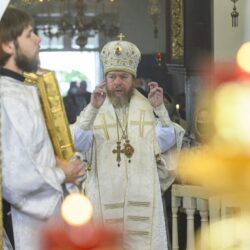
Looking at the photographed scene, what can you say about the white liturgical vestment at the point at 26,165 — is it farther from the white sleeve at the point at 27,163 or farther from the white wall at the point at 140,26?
the white wall at the point at 140,26

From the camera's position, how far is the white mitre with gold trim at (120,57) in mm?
2848

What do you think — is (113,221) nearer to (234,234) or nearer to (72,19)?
(234,234)

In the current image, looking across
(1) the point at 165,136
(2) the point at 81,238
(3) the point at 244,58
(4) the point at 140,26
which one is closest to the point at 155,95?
(1) the point at 165,136

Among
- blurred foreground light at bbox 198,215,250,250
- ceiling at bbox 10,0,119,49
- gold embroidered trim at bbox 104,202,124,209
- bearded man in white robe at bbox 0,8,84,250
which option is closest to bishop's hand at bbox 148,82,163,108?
gold embroidered trim at bbox 104,202,124,209

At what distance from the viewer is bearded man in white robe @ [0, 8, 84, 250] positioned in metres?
1.70

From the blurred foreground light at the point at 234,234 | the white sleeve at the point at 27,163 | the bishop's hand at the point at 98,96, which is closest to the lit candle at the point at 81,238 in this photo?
the blurred foreground light at the point at 234,234

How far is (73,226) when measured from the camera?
Answer: 88 cm

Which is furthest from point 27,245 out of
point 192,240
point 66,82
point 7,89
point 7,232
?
point 66,82

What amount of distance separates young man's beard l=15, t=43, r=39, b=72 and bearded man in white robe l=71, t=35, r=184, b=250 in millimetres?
991

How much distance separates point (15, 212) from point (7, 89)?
37 cm

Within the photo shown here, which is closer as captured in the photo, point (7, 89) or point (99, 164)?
point (7, 89)

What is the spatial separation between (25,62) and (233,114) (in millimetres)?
1232

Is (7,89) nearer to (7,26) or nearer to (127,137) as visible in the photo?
(7,26)

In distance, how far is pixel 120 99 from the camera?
285 centimetres
